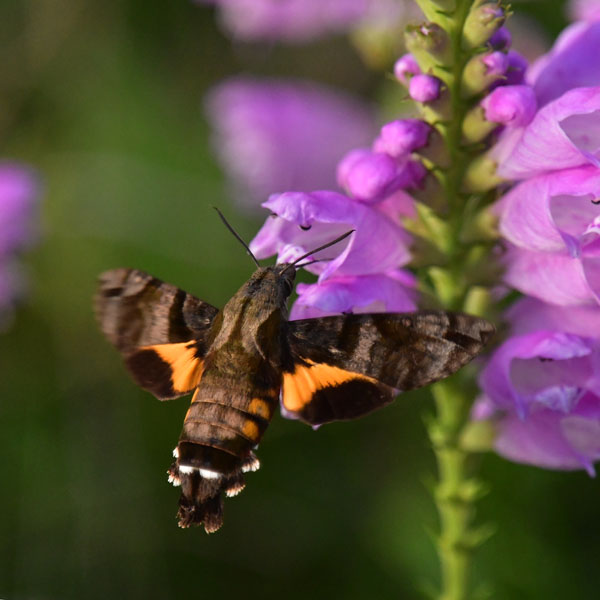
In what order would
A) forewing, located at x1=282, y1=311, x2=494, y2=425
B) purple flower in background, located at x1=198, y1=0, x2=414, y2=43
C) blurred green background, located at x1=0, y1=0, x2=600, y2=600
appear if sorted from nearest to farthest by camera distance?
forewing, located at x1=282, y1=311, x2=494, y2=425
blurred green background, located at x1=0, y1=0, x2=600, y2=600
purple flower in background, located at x1=198, y1=0, x2=414, y2=43

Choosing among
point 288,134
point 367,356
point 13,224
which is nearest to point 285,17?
point 288,134

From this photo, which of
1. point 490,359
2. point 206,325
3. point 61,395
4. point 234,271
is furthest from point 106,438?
point 490,359

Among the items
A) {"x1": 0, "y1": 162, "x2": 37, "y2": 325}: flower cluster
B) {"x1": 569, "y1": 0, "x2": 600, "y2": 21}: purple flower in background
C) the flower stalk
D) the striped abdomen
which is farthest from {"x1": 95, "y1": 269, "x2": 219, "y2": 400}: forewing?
{"x1": 0, "y1": 162, "x2": 37, "y2": 325}: flower cluster

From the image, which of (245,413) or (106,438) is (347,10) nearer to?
(106,438)

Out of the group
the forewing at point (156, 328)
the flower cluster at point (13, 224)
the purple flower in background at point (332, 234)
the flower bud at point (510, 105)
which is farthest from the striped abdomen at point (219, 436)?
the flower cluster at point (13, 224)

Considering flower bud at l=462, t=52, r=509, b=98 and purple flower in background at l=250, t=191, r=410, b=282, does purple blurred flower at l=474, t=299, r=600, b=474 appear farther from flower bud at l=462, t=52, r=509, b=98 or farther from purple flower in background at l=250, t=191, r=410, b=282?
flower bud at l=462, t=52, r=509, b=98

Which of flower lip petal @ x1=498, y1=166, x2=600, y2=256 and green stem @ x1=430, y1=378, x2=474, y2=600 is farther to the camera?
green stem @ x1=430, y1=378, x2=474, y2=600
